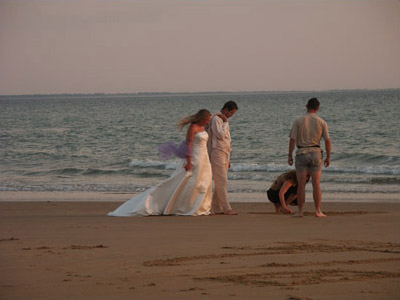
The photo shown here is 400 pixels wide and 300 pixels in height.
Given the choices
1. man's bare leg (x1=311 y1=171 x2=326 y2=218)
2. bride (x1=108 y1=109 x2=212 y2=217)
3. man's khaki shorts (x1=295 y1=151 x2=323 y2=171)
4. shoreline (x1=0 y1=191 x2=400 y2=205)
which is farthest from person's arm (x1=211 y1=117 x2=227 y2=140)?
shoreline (x1=0 y1=191 x2=400 y2=205)

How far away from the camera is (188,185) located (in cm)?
1058

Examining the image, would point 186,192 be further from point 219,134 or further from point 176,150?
point 219,134

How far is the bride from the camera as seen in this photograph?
10.5 m

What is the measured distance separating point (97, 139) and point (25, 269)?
31.3 metres

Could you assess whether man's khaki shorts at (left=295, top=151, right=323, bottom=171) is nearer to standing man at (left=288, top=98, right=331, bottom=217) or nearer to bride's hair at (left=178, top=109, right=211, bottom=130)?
standing man at (left=288, top=98, right=331, bottom=217)

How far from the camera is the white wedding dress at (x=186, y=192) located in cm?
1055

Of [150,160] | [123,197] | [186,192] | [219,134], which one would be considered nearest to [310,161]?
[219,134]

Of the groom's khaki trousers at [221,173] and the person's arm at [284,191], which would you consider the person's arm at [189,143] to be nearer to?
the groom's khaki trousers at [221,173]

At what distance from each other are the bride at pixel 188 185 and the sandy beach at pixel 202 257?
12.4 inches

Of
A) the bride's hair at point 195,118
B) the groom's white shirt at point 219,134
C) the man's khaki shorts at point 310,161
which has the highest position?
the bride's hair at point 195,118

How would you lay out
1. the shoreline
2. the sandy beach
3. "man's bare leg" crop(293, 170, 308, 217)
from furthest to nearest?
the shoreline
"man's bare leg" crop(293, 170, 308, 217)
the sandy beach

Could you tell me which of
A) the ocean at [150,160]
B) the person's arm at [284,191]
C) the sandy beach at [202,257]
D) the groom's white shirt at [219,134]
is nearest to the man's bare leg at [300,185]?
the sandy beach at [202,257]

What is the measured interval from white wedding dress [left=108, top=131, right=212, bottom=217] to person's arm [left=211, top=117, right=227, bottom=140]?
18cm

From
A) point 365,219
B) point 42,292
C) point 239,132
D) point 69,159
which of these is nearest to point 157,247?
point 42,292
